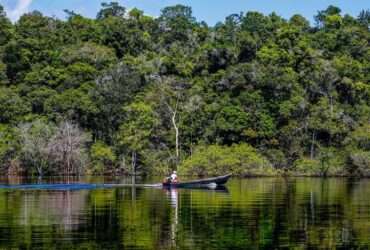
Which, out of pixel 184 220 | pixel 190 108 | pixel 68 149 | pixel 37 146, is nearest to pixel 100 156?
pixel 68 149

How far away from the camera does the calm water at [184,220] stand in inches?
888

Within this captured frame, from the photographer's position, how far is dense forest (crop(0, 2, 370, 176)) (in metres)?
69.2

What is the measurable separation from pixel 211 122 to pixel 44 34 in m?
23.4

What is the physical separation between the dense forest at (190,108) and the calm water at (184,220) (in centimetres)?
2614

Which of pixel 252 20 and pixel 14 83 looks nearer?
pixel 14 83

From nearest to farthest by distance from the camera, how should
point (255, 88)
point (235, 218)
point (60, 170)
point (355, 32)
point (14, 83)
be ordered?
point (235, 218) → point (60, 170) → point (255, 88) → point (14, 83) → point (355, 32)

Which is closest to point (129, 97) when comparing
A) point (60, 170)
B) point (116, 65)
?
point (116, 65)

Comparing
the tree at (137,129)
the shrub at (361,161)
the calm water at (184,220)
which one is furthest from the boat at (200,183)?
the shrub at (361,161)

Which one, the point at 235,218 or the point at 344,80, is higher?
the point at 344,80

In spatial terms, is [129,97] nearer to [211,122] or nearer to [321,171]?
[211,122]

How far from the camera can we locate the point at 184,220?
1117 inches

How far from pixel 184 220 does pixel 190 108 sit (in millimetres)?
44848

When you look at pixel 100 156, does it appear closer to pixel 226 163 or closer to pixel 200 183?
pixel 226 163

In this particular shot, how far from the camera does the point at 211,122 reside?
72375mm
